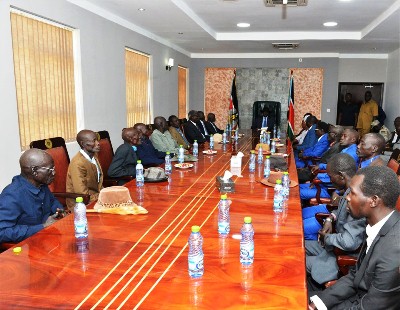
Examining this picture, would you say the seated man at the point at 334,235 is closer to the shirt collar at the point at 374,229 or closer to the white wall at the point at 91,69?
the shirt collar at the point at 374,229

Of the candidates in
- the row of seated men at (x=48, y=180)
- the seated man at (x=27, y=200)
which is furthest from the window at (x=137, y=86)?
the seated man at (x=27, y=200)

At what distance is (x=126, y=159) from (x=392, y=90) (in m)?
8.03

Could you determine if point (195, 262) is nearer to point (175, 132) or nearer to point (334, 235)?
Result: point (334, 235)

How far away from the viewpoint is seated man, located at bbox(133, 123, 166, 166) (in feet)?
15.4

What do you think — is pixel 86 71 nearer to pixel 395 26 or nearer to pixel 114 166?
pixel 114 166

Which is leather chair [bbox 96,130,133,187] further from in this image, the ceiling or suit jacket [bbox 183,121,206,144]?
suit jacket [bbox 183,121,206,144]

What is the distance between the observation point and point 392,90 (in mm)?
9523

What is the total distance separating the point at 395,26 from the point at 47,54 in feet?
17.7

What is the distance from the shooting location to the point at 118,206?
241cm

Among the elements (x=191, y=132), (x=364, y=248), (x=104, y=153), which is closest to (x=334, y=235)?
(x=364, y=248)

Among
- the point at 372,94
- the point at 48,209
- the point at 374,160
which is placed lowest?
the point at 48,209

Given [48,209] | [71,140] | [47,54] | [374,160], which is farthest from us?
[71,140]

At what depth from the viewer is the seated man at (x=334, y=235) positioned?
82.9 inches

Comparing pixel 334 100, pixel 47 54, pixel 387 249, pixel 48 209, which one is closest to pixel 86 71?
pixel 47 54
